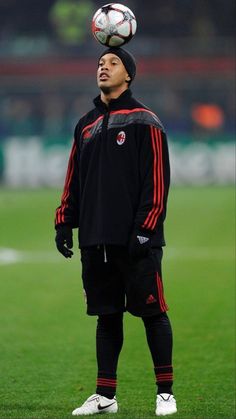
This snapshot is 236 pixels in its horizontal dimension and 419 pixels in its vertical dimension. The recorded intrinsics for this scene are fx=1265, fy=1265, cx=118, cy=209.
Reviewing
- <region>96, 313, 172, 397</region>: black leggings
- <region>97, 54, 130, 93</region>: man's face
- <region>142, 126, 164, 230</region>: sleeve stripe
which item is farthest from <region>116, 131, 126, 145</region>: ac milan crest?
<region>96, 313, 172, 397</region>: black leggings

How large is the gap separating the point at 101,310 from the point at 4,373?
218 cm

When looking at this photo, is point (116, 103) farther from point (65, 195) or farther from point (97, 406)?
A: point (97, 406)

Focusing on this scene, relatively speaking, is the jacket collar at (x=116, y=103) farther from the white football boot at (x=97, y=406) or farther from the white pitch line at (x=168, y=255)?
the white pitch line at (x=168, y=255)

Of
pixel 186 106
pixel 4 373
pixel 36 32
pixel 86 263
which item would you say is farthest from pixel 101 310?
pixel 36 32

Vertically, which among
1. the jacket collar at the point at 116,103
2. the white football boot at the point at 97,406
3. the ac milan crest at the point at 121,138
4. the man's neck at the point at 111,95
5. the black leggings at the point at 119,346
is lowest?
the white football boot at the point at 97,406

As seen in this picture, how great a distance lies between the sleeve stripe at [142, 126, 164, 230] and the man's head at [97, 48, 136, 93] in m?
0.37

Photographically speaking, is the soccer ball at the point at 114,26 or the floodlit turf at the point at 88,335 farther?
the floodlit turf at the point at 88,335

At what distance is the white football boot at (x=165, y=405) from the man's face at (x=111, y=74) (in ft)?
5.14

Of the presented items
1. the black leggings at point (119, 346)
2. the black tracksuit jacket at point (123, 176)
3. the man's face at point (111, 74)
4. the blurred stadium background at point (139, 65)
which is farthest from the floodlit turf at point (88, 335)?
the blurred stadium background at point (139, 65)

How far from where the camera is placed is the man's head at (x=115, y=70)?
640cm

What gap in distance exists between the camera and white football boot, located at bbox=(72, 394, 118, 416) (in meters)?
6.35

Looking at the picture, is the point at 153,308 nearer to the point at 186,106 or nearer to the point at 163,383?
the point at 163,383

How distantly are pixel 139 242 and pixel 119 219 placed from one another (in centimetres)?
17

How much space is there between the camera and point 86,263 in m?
6.38
